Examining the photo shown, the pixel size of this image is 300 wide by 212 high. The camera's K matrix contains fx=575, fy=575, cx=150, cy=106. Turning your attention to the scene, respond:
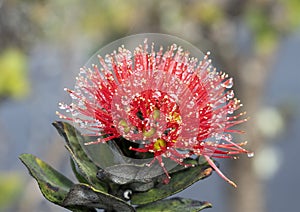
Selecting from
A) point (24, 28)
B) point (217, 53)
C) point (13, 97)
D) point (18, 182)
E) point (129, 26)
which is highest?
point (129, 26)

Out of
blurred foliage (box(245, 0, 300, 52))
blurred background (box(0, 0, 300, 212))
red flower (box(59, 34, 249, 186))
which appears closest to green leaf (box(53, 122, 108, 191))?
red flower (box(59, 34, 249, 186))

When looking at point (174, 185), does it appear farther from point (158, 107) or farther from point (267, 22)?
point (267, 22)

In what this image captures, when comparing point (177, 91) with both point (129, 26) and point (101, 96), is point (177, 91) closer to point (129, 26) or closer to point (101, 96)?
point (101, 96)

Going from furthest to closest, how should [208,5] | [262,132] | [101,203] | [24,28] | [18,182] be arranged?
[262,132] < [208,5] < [24,28] < [18,182] < [101,203]

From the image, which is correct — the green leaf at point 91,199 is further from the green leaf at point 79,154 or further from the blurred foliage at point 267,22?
the blurred foliage at point 267,22

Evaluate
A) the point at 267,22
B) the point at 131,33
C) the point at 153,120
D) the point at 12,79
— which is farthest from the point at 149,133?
the point at 131,33

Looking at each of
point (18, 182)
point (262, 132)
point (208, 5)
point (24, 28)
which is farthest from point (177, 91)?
point (262, 132)

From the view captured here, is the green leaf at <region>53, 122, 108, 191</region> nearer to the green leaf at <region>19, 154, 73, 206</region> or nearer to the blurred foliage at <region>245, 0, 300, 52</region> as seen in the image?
the green leaf at <region>19, 154, 73, 206</region>
